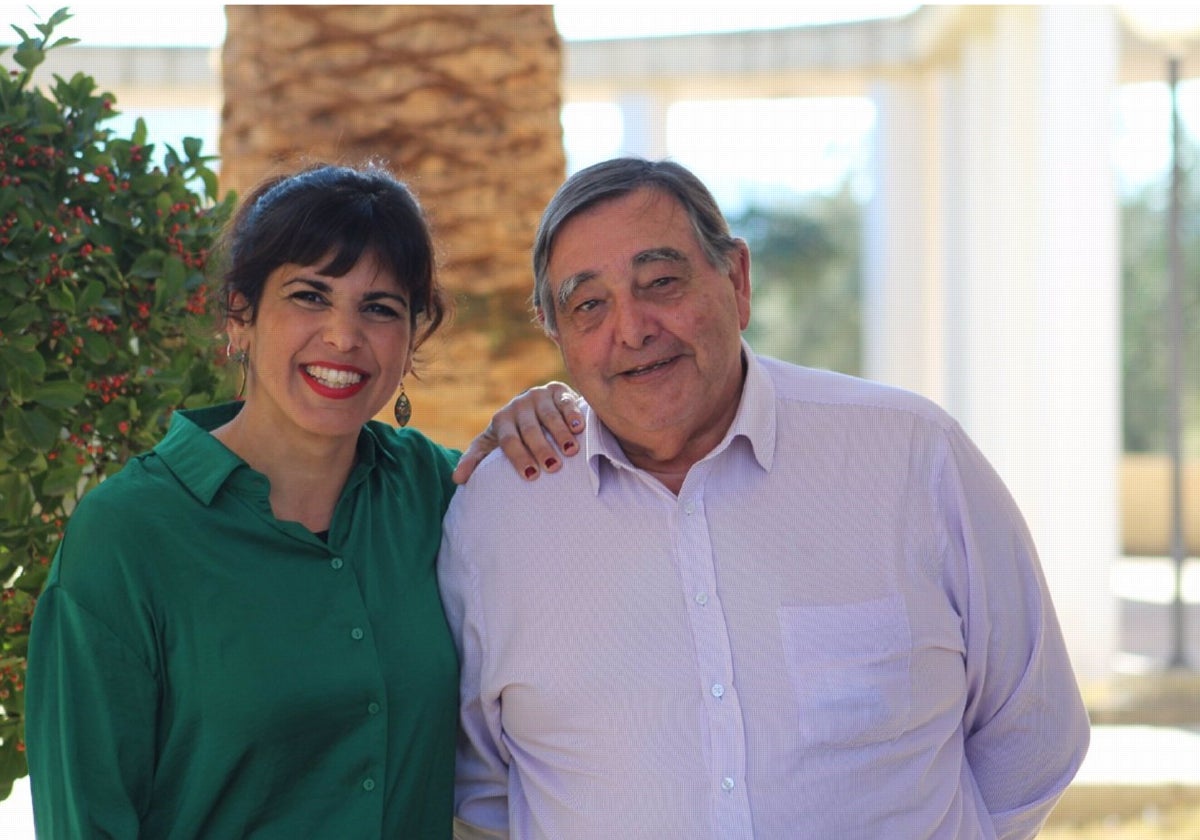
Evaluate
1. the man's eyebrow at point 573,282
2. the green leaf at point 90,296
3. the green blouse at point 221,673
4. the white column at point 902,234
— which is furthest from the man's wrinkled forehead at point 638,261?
the white column at point 902,234

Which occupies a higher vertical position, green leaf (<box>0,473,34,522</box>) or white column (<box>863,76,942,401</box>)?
white column (<box>863,76,942,401</box>)

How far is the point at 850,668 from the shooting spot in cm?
243

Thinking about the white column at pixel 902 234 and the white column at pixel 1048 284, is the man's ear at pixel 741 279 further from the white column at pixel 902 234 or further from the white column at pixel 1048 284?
the white column at pixel 902 234

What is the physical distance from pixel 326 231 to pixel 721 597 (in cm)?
92

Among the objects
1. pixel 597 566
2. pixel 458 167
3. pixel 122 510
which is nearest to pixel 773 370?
pixel 597 566

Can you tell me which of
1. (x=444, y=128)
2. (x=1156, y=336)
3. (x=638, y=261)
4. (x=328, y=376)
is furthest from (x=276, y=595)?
(x=1156, y=336)

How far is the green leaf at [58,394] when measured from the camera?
2.59 metres

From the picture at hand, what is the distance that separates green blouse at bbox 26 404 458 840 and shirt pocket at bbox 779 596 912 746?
0.61 metres

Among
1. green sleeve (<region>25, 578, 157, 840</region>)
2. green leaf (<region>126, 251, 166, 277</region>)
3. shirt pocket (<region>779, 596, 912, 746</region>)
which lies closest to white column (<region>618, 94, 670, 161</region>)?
green leaf (<region>126, 251, 166, 277</region>)

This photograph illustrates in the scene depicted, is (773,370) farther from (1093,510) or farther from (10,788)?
(1093,510)

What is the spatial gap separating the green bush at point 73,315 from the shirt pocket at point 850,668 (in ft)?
4.30

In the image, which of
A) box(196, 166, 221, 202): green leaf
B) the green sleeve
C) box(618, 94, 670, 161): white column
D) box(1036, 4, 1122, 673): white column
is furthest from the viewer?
box(618, 94, 670, 161): white column

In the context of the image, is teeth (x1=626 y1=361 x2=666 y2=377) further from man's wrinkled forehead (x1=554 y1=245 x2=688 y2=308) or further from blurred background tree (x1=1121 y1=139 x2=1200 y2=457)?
Result: blurred background tree (x1=1121 y1=139 x2=1200 y2=457)

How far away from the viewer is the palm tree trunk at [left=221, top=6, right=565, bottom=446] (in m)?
4.39
